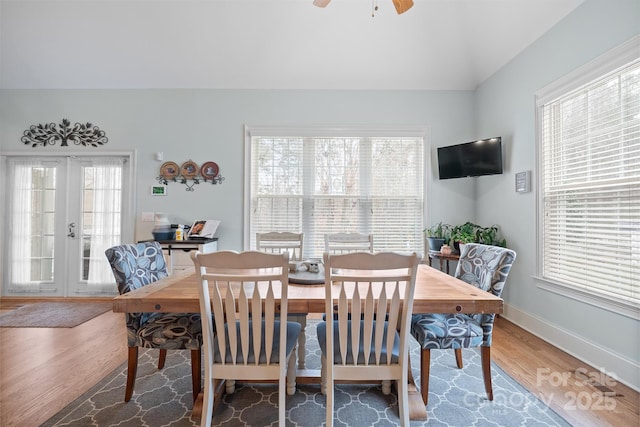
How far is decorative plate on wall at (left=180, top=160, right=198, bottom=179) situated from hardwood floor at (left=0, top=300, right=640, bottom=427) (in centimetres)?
195

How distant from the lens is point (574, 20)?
2.36m

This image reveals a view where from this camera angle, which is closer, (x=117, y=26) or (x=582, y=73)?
(x=582, y=73)

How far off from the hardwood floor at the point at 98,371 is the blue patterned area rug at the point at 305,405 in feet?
0.48

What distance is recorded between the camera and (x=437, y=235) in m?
3.60

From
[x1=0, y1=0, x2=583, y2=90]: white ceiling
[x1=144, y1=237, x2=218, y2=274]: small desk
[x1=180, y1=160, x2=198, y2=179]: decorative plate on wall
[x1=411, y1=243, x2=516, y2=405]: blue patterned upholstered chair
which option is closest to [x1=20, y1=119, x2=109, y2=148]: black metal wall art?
[x1=0, y1=0, x2=583, y2=90]: white ceiling

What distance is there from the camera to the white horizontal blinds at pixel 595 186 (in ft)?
6.44

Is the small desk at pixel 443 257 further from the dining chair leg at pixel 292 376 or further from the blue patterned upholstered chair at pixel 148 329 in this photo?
the blue patterned upholstered chair at pixel 148 329

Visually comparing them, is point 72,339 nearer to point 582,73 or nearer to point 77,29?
point 77,29

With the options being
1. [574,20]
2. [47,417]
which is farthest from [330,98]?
[47,417]

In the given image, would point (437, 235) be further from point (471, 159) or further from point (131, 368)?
point (131, 368)

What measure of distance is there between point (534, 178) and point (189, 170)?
406 cm

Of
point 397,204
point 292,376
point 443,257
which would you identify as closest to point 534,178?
point 443,257

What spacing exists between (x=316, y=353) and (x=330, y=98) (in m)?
3.12

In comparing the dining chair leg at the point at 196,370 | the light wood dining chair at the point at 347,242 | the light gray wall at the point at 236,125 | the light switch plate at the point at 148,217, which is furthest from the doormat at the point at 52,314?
the light wood dining chair at the point at 347,242
